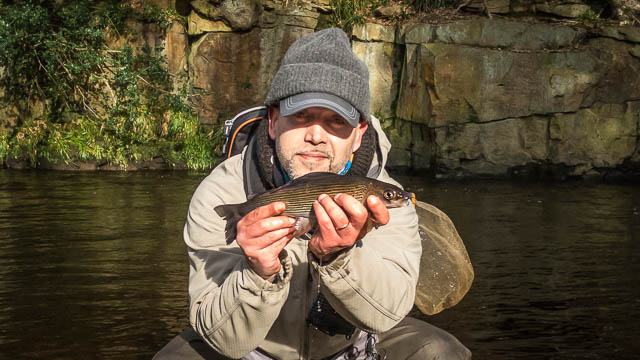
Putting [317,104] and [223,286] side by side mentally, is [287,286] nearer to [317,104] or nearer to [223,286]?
[223,286]

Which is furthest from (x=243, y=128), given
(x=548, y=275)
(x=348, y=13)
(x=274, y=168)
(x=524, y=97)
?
(x=348, y=13)

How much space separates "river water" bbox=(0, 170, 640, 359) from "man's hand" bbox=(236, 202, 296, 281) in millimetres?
3158

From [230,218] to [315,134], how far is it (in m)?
0.63

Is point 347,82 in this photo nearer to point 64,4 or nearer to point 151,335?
point 151,335

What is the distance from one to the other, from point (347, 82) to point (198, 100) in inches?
635

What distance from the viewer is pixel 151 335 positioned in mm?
5945

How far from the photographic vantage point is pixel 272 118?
343 centimetres

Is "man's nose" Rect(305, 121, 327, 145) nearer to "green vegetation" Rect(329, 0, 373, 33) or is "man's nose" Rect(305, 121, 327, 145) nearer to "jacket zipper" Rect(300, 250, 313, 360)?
"jacket zipper" Rect(300, 250, 313, 360)

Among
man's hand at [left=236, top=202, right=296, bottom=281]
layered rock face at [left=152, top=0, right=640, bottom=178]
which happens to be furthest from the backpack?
layered rock face at [left=152, top=0, right=640, bottom=178]

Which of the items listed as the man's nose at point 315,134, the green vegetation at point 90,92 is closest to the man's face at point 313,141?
the man's nose at point 315,134

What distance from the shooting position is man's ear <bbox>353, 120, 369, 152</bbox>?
→ 3.40m

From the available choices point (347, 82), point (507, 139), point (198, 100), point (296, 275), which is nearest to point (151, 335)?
point (296, 275)

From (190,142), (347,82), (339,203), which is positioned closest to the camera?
(339,203)

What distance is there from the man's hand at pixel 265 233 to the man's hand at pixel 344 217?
106 millimetres
